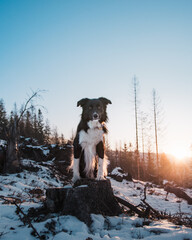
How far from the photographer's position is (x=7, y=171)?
34.5ft

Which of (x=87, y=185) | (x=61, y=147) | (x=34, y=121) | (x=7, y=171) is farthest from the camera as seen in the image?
(x=34, y=121)

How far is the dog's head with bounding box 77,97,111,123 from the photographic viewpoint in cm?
468

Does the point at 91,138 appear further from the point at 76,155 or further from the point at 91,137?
the point at 76,155

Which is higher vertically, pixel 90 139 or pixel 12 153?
pixel 90 139

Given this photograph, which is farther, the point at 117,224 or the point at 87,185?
the point at 87,185

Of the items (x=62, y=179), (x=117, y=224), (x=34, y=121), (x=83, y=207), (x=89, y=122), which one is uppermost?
(x=34, y=121)

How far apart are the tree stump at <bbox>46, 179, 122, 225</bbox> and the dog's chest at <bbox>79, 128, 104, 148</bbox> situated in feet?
3.37

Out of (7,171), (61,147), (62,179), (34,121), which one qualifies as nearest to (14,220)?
(7,171)

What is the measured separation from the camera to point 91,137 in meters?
4.74

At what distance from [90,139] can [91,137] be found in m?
0.06

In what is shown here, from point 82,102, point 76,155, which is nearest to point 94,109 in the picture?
point 82,102

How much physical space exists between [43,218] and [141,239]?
189 cm

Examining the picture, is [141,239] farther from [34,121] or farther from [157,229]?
[34,121]

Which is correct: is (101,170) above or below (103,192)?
above
